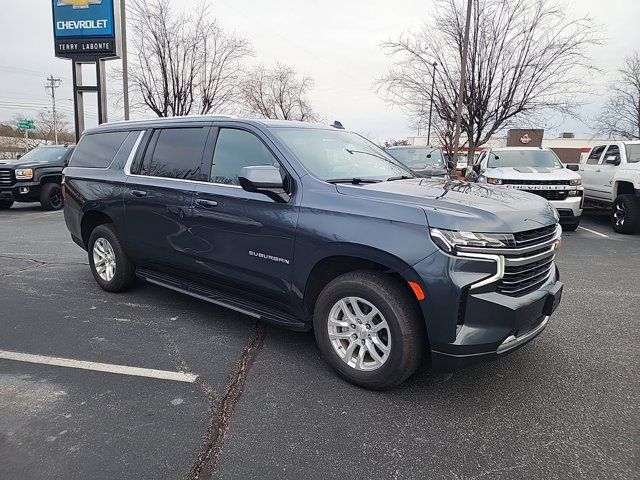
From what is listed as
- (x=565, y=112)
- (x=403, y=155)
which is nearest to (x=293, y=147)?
(x=403, y=155)

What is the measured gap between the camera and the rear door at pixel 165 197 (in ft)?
13.3

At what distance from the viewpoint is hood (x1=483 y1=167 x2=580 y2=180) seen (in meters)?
8.94

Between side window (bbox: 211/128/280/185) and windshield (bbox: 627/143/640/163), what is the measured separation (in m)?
9.32

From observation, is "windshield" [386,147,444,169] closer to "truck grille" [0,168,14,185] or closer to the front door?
the front door

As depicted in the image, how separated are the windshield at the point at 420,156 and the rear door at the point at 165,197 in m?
8.16

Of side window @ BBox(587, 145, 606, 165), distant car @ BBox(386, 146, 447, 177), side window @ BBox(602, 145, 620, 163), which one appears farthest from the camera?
distant car @ BBox(386, 146, 447, 177)

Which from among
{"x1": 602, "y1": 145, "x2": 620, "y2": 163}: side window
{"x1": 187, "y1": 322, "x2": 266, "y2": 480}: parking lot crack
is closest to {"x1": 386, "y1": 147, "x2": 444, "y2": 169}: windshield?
{"x1": 602, "y1": 145, "x2": 620, "y2": 163}: side window

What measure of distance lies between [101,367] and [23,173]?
1147 centimetres

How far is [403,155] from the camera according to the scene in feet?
40.2

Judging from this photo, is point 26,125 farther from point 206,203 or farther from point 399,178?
point 399,178

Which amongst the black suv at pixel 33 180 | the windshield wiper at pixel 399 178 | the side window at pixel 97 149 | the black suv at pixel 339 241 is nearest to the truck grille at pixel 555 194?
the black suv at pixel 339 241

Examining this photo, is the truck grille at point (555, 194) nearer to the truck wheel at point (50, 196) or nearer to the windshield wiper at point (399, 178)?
the windshield wiper at point (399, 178)

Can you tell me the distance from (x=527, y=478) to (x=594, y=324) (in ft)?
8.41

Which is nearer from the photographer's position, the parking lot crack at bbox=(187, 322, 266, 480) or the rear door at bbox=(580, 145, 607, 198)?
the parking lot crack at bbox=(187, 322, 266, 480)
